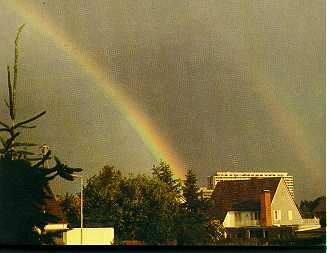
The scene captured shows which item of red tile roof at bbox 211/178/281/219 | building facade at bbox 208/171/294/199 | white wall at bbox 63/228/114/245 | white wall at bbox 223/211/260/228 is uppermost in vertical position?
building facade at bbox 208/171/294/199

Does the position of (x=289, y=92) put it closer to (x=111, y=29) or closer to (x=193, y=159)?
(x=193, y=159)

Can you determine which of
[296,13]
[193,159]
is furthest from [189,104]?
[296,13]

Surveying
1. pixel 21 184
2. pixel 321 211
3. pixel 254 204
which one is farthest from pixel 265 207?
pixel 21 184

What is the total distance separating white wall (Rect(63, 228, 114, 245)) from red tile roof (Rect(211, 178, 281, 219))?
2.38 feet

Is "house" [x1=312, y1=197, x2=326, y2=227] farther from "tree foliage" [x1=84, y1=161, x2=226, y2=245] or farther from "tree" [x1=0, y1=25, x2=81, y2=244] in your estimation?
"tree" [x1=0, y1=25, x2=81, y2=244]

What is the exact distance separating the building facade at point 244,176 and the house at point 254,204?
0.02 m

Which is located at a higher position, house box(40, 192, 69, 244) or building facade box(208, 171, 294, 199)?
building facade box(208, 171, 294, 199)

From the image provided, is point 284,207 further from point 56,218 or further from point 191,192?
point 56,218

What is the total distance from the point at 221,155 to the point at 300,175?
1.75 feet

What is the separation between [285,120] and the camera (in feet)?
13.3

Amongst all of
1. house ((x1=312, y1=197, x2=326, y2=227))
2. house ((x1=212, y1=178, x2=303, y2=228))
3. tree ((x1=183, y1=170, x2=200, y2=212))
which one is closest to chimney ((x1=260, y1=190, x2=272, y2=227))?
house ((x1=212, y1=178, x2=303, y2=228))

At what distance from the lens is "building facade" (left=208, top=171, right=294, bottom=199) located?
3.92m

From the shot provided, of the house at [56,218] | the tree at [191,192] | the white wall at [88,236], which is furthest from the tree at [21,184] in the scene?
the tree at [191,192]

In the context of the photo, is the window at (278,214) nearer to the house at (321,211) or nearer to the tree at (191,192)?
the house at (321,211)
